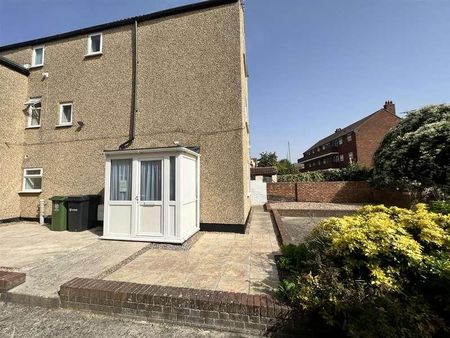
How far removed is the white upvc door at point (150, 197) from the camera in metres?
6.34

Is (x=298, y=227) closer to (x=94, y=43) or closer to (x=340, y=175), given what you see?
(x=340, y=175)

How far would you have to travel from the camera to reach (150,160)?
21.6 ft

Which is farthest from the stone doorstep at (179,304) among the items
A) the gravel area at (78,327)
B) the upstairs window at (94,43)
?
the upstairs window at (94,43)

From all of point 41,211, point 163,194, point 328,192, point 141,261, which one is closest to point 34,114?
point 41,211

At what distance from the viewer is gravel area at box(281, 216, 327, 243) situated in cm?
709

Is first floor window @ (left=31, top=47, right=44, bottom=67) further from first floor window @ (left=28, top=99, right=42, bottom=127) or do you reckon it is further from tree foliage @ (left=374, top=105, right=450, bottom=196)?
tree foliage @ (left=374, top=105, right=450, bottom=196)

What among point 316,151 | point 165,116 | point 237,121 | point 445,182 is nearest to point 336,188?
point 445,182

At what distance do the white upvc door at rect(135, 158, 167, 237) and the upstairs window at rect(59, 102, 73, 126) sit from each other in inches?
199

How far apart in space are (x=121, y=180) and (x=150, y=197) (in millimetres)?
1084

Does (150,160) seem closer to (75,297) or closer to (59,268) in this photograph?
(59,268)

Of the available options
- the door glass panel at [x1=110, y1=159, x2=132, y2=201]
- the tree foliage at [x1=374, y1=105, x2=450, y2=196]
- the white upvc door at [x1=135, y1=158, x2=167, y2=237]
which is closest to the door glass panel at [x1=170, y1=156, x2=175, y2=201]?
the white upvc door at [x1=135, y1=158, x2=167, y2=237]

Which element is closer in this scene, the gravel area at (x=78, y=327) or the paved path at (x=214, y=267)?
the gravel area at (x=78, y=327)

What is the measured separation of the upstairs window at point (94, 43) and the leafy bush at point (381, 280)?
10575 mm

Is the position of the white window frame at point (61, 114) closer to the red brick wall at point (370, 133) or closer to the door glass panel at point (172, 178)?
the door glass panel at point (172, 178)
